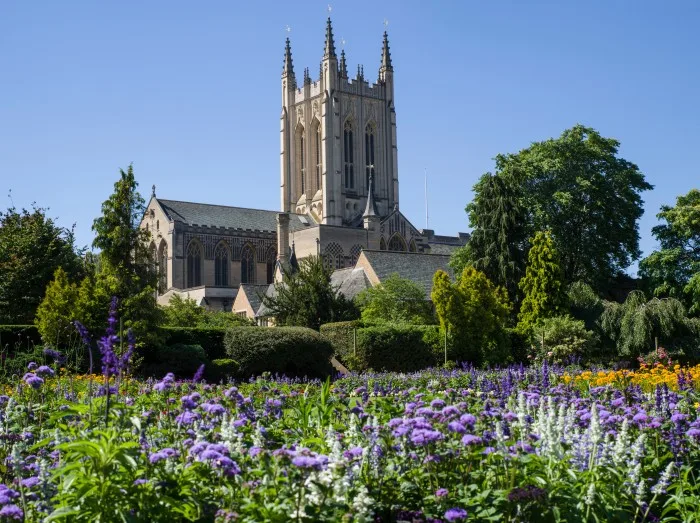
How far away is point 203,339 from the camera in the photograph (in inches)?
1231

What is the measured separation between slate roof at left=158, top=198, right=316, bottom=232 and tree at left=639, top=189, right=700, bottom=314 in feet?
147

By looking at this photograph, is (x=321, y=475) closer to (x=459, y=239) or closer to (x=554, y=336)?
(x=554, y=336)

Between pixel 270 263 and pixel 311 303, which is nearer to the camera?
pixel 311 303

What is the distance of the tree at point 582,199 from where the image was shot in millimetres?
42688

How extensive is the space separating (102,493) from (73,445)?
0.31m

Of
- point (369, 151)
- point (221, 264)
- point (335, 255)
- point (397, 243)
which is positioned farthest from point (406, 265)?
point (369, 151)

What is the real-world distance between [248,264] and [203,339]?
51.6 m

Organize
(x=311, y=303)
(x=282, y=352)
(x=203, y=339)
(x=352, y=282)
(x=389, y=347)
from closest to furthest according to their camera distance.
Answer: (x=282, y=352), (x=389, y=347), (x=203, y=339), (x=311, y=303), (x=352, y=282)

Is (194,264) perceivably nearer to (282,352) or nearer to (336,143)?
(336,143)

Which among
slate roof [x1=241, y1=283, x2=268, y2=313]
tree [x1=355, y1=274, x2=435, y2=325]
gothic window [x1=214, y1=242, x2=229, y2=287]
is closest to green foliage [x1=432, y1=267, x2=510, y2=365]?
tree [x1=355, y1=274, x2=435, y2=325]

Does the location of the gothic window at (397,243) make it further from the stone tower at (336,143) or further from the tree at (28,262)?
the tree at (28,262)

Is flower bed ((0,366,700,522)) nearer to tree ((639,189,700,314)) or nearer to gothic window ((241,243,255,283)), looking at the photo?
tree ((639,189,700,314))

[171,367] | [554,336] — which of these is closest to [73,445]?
[171,367]

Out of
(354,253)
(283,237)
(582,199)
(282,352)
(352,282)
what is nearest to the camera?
(282,352)
